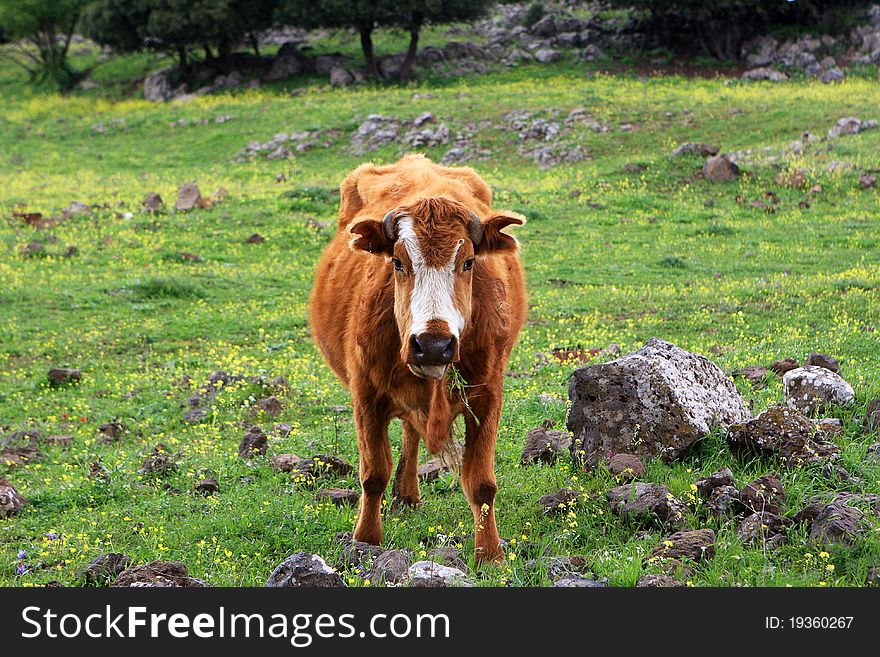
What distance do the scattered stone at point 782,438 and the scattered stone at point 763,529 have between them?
1.09 m

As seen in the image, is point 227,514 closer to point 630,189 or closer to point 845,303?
point 845,303

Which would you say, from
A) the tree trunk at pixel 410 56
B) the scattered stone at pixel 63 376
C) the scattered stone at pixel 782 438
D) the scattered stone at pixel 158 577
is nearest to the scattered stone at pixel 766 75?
the tree trunk at pixel 410 56

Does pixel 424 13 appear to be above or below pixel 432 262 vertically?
above

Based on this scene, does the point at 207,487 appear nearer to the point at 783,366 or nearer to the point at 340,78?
the point at 783,366

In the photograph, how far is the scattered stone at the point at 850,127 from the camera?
29609 millimetres

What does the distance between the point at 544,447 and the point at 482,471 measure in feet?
5.73

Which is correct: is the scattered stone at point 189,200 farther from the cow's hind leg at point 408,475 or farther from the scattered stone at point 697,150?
the cow's hind leg at point 408,475

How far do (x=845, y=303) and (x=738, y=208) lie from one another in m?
9.36

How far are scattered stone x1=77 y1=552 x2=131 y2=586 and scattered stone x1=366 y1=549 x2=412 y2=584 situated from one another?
5.91 feet

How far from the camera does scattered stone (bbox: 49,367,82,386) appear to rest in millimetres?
13070

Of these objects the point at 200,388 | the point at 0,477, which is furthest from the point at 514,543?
the point at 200,388

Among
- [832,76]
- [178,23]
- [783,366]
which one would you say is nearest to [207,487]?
[783,366]

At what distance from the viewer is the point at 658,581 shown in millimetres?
5664

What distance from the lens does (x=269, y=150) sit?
→ 117 feet
